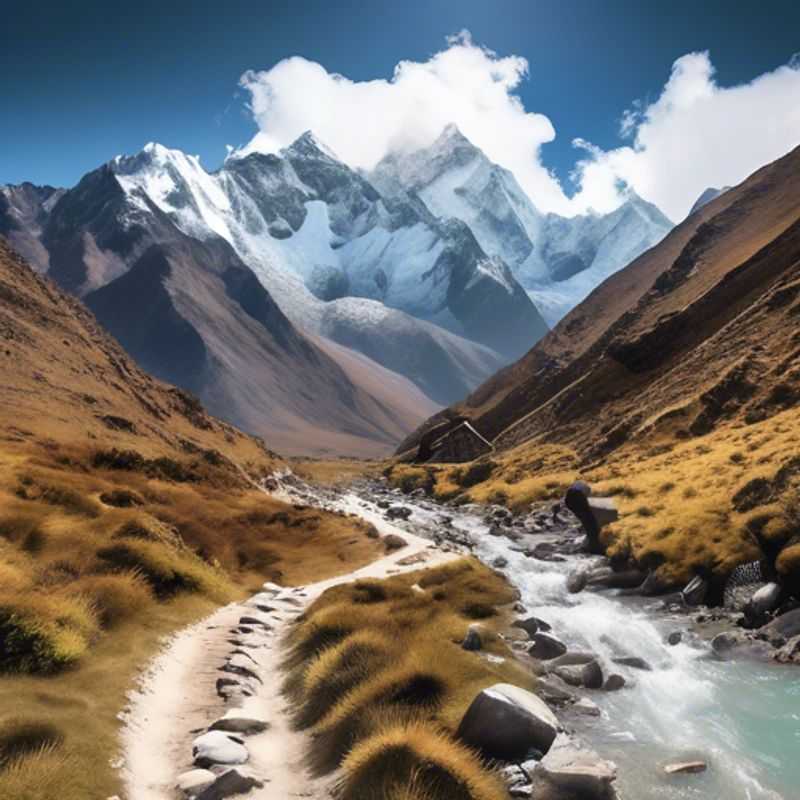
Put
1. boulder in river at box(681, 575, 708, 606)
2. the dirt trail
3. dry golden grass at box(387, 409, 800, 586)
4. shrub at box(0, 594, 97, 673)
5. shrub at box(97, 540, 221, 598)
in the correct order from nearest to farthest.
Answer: the dirt trail, shrub at box(0, 594, 97, 673), shrub at box(97, 540, 221, 598), boulder in river at box(681, 575, 708, 606), dry golden grass at box(387, 409, 800, 586)

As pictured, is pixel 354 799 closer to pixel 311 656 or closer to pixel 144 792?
pixel 144 792

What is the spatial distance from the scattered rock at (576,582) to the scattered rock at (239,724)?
73.4ft

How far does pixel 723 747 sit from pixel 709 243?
15748 cm

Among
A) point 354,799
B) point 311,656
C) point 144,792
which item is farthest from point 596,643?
point 144,792

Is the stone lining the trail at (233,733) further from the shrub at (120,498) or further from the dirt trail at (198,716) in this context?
the shrub at (120,498)

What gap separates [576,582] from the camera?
35.5m

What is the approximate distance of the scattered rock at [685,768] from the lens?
1501 centimetres

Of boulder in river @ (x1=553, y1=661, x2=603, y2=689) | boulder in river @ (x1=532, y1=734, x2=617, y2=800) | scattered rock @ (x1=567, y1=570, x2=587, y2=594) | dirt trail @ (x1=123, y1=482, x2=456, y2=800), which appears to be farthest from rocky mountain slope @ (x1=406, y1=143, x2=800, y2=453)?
boulder in river @ (x1=532, y1=734, x2=617, y2=800)

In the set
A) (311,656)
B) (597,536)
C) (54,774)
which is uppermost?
(54,774)

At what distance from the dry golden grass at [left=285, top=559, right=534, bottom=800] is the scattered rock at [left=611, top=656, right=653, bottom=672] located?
166 inches

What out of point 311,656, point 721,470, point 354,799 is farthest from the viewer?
point 721,470

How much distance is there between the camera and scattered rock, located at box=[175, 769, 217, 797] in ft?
41.6

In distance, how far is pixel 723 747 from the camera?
16609mm

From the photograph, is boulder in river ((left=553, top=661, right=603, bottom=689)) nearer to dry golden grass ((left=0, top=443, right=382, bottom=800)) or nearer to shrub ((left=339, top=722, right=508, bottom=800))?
shrub ((left=339, top=722, right=508, bottom=800))
